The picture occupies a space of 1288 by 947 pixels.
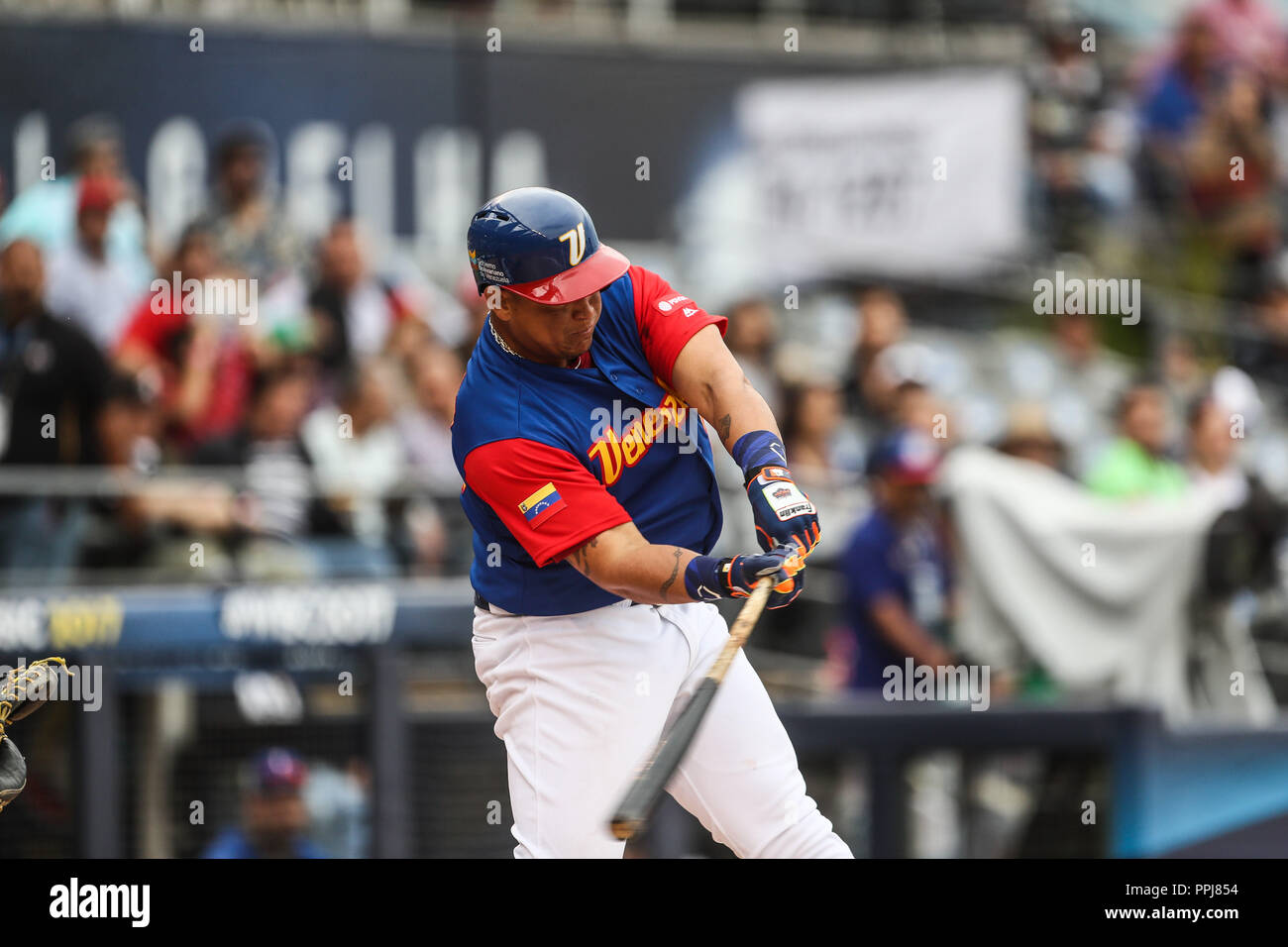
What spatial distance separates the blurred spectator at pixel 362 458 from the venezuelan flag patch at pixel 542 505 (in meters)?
3.59

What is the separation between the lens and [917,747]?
7.96 meters

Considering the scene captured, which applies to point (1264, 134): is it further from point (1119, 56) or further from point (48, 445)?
point (48, 445)

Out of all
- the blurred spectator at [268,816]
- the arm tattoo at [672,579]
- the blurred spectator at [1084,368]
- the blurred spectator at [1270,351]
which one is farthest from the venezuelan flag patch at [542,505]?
the blurred spectator at [1270,351]

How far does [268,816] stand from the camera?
283 inches

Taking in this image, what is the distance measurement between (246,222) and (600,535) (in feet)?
17.4

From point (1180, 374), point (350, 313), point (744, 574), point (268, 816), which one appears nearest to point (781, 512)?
point (744, 574)

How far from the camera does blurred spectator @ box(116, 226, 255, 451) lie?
8453mm

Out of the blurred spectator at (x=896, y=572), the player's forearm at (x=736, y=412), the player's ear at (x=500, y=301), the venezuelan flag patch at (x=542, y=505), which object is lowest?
the blurred spectator at (x=896, y=572)

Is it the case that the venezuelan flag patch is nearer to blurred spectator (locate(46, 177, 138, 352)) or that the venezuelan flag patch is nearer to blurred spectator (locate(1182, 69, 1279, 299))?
blurred spectator (locate(46, 177, 138, 352))

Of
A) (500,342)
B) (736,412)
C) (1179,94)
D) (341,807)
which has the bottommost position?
(341,807)

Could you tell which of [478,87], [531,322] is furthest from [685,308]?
[478,87]

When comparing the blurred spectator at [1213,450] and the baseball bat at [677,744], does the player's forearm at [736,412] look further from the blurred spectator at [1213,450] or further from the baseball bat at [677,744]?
the blurred spectator at [1213,450]

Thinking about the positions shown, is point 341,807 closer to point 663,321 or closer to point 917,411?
point 917,411

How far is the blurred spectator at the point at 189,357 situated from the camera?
8453 millimetres
